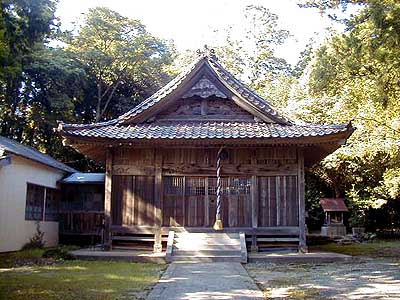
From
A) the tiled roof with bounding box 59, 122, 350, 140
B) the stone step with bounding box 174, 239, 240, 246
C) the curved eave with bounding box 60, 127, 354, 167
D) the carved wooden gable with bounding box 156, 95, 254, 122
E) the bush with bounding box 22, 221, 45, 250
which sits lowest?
the bush with bounding box 22, 221, 45, 250

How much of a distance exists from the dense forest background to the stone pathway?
4544 mm

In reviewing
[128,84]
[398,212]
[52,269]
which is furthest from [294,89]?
[52,269]

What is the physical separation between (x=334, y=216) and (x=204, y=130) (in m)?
14.4

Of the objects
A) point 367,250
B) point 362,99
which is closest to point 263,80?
point 362,99

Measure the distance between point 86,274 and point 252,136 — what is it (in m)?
Result: 6.02

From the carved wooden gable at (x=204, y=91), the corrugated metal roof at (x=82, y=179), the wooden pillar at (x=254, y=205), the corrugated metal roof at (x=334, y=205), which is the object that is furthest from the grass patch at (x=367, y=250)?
the corrugated metal roof at (x=82, y=179)

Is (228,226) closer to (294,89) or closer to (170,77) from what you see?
(294,89)

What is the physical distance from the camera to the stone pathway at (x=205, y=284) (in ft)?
23.4

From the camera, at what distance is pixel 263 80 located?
122ft

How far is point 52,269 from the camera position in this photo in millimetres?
10695

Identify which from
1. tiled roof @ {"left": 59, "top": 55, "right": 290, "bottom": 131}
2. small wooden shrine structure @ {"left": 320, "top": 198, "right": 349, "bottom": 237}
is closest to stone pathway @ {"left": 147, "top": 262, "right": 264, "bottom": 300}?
tiled roof @ {"left": 59, "top": 55, "right": 290, "bottom": 131}

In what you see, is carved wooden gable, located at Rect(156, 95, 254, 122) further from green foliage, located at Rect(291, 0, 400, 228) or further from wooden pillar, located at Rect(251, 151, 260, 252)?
green foliage, located at Rect(291, 0, 400, 228)

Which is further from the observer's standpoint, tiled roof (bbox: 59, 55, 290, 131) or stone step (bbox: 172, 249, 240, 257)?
tiled roof (bbox: 59, 55, 290, 131)

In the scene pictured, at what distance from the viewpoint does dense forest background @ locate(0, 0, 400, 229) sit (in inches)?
472
